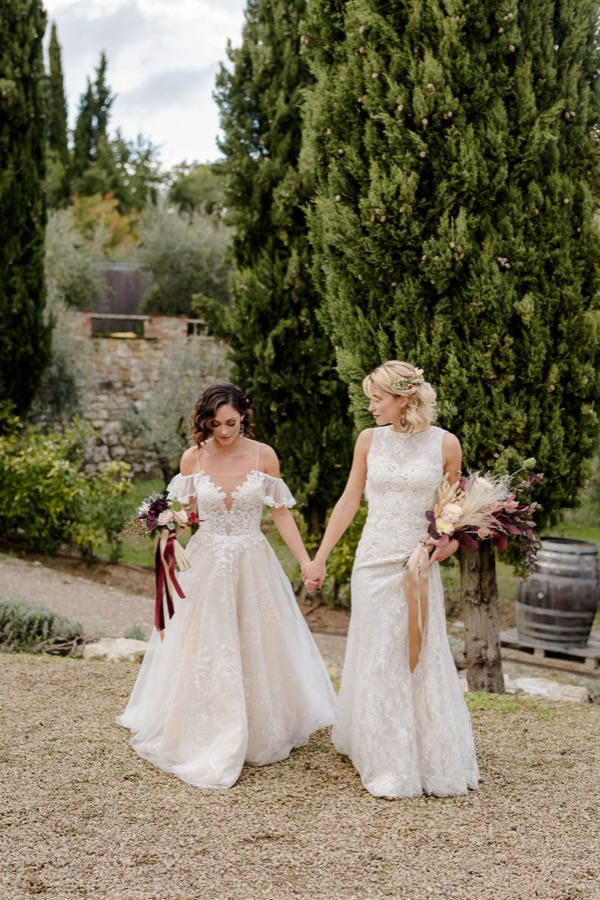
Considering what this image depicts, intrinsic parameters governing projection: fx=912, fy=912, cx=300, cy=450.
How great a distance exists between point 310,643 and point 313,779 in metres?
0.72

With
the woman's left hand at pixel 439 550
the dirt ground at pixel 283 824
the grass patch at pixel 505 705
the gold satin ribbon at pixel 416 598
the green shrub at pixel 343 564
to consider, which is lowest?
the green shrub at pixel 343 564

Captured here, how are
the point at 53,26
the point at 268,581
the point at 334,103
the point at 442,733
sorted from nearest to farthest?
the point at 442,733
the point at 268,581
the point at 334,103
the point at 53,26

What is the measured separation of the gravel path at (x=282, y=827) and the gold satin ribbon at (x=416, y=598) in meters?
0.65

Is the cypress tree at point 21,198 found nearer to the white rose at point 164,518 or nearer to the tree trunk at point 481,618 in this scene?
the tree trunk at point 481,618

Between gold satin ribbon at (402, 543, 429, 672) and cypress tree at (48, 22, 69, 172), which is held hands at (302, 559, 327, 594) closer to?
gold satin ribbon at (402, 543, 429, 672)

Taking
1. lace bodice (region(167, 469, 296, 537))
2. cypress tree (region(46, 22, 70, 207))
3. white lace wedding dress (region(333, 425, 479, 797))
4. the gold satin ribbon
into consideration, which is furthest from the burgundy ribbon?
cypress tree (region(46, 22, 70, 207))

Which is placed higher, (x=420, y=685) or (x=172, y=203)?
(x=172, y=203)

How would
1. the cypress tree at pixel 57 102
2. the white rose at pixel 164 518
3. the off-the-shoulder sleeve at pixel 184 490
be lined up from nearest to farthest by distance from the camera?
the white rose at pixel 164 518 < the off-the-shoulder sleeve at pixel 184 490 < the cypress tree at pixel 57 102

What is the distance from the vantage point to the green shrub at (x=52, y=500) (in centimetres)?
1114

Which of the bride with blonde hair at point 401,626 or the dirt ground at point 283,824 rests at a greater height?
the bride with blonde hair at point 401,626

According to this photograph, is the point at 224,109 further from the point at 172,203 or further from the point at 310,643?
the point at 172,203

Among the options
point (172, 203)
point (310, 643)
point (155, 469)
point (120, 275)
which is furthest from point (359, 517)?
point (172, 203)

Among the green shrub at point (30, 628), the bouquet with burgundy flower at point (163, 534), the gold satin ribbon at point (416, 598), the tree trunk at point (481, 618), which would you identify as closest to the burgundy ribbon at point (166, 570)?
the bouquet with burgundy flower at point (163, 534)

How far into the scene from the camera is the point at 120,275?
2353cm
